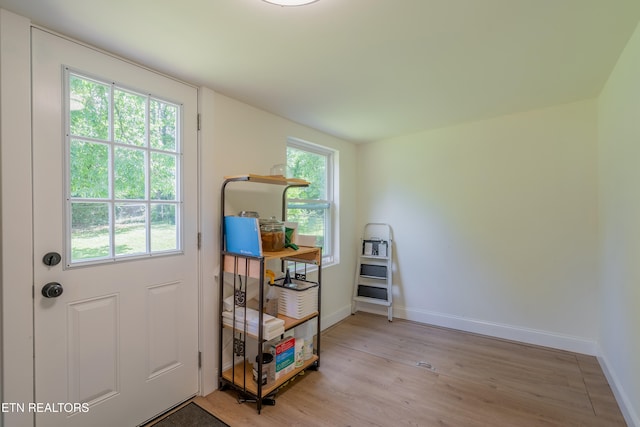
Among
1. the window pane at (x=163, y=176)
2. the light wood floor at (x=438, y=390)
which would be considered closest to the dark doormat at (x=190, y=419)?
the light wood floor at (x=438, y=390)

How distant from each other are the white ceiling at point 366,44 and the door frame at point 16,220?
0.19 metres

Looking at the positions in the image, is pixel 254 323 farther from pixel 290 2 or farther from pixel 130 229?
pixel 290 2

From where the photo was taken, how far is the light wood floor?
1837 mm

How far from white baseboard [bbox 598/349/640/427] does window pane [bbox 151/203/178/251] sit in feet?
9.20

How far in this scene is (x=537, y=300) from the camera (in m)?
2.76

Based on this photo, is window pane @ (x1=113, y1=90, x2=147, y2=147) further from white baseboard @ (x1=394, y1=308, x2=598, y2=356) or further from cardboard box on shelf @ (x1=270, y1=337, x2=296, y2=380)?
white baseboard @ (x1=394, y1=308, x2=598, y2=356)

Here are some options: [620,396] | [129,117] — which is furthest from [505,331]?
[129,117]

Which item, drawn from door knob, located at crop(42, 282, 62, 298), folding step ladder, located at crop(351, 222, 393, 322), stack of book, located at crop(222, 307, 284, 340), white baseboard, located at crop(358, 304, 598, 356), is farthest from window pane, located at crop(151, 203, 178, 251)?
white baseboard, located at crop(358, 304, 598, 356)

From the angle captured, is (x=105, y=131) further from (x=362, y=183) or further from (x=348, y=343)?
(x=362, y=183)

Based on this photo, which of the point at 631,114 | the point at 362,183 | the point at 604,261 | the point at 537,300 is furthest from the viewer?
the point at 362,183

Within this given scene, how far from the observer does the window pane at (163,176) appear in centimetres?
183

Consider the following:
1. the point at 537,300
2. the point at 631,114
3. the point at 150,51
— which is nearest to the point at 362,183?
the point at 537,300

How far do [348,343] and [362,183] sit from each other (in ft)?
6.30

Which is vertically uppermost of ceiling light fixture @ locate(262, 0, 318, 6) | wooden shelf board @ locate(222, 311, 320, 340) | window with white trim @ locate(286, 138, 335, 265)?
ceiling light fixture @ locate(262, 0, 318, 6)
